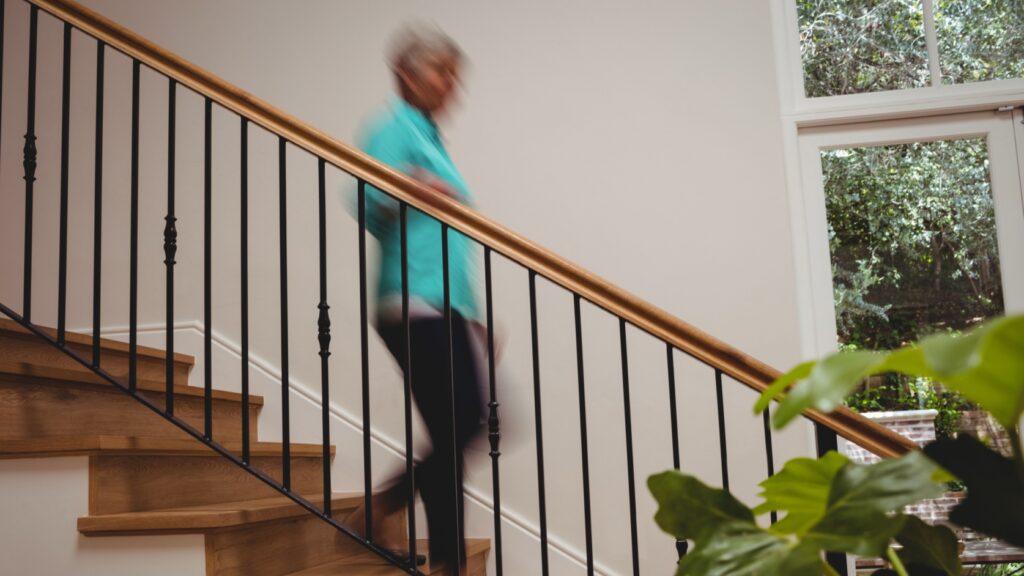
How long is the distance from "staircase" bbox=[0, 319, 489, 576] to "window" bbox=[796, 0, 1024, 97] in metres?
2.18

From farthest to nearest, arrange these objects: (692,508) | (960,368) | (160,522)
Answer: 1. (160,522)
2. (692,508)
3. (960,368)

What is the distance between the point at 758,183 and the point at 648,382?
0.80 metres

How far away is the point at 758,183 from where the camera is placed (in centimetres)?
309

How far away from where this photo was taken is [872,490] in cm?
85

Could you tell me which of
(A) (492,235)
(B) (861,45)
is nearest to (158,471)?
(A) (492,235)


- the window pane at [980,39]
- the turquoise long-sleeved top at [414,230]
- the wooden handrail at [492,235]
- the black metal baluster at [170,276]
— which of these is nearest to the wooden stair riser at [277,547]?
the black metal baluster at [170,276]

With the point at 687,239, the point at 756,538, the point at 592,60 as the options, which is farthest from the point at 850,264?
the point at 756,538

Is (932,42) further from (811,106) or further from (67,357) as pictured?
(67,357)

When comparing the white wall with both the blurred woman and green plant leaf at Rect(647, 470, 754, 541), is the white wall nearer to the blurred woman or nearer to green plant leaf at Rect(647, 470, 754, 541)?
the blurred woman

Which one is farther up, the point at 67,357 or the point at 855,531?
the point at 67,357

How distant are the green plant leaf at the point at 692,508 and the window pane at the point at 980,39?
9.14 ft

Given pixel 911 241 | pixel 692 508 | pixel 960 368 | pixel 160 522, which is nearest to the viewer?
pixel 960 368

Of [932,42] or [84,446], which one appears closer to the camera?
[84,446]

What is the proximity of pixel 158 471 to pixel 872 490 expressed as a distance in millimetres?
1653
